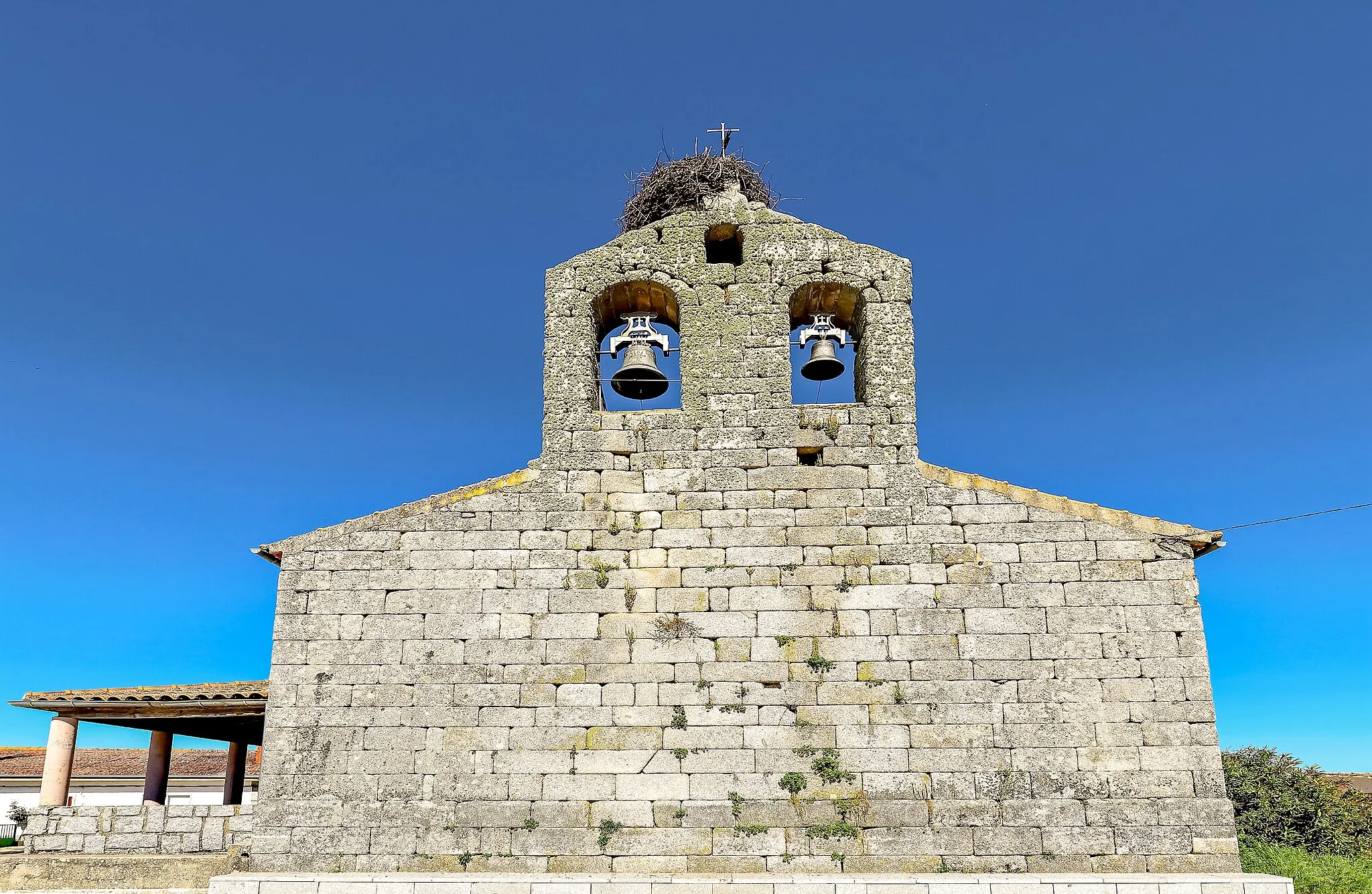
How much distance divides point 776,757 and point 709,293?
4.29m

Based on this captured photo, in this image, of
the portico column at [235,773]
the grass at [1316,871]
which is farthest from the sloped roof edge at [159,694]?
the grass at [1316,871]

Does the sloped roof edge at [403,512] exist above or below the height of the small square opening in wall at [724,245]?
below

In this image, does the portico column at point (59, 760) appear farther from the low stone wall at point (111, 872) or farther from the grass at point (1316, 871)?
the grass at point (1316, 871)

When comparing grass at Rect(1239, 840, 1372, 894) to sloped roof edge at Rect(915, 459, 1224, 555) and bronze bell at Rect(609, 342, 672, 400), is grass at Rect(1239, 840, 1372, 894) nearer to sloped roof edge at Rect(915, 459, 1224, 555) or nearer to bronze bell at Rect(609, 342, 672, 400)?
sloped roof edge at Rect(915, 459, 1224, 555)

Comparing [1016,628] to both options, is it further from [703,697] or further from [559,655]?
[559,655]

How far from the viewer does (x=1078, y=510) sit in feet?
25.0

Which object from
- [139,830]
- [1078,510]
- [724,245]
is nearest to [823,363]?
[724,245]

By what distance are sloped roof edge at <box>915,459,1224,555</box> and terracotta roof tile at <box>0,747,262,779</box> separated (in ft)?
72.5

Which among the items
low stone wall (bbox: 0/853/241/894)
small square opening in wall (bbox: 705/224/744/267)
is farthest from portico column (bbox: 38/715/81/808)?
small square opening in wall (bbox: 705/224/744/267)

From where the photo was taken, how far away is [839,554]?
758 cm

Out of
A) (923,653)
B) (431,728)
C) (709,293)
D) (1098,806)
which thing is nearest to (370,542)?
(431,728)

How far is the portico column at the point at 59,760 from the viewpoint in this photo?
948 centimetres

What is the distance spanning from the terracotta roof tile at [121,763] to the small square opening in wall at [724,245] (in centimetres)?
2106

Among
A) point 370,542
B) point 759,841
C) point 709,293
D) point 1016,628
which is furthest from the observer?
point 709,293
